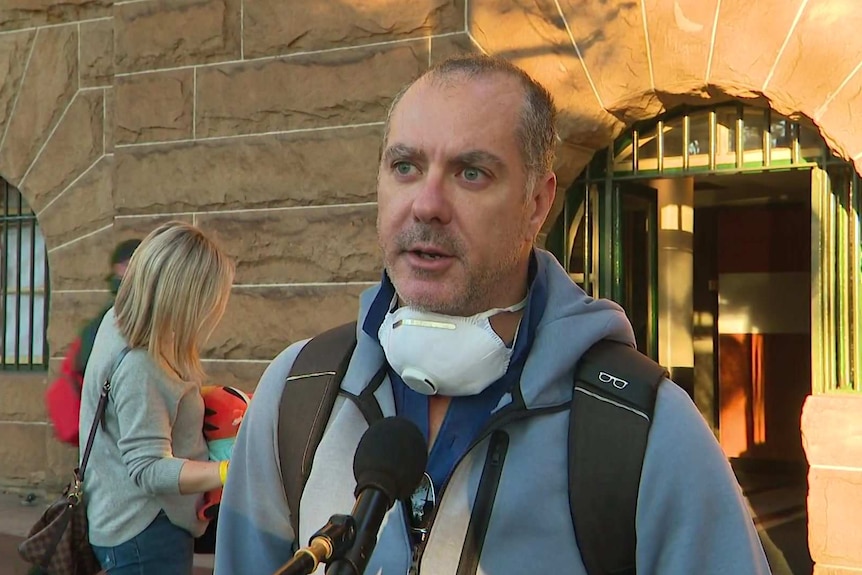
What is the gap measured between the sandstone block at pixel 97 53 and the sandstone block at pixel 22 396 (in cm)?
214

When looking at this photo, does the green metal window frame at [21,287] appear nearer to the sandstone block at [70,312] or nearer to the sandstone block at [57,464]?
the sandstone block at [57,464]

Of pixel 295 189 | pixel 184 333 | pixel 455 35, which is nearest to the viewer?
pixel 184 333

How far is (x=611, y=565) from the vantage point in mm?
1729

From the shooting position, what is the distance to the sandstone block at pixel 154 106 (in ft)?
21.3

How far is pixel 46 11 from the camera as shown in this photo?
788cm

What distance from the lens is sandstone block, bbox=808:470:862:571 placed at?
5.05 meters

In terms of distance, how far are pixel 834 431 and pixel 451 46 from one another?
2573 millimetres

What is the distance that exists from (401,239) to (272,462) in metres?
0.47

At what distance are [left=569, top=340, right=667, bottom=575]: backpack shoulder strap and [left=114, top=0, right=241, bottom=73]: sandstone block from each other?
196 inches

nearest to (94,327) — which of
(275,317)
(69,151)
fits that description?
(275,317)

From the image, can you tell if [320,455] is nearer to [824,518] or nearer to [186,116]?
[824,518]

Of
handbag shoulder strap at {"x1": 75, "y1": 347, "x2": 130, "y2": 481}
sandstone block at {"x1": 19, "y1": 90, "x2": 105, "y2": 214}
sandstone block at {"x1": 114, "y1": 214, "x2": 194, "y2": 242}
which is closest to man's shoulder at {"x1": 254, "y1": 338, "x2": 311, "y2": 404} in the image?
handbag shoulder strap at {"x1": 75, "y1": 347, "x2": 130, "y2": 481}

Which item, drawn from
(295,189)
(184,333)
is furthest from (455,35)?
(184,333)

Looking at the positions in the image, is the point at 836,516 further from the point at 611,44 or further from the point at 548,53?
the point at 548,53
